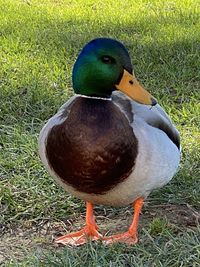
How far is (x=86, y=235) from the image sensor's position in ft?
10.5

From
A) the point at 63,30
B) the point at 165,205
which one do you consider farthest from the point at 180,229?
the point at 63,30

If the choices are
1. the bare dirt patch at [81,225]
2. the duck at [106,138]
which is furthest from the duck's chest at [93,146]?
the bare dirt patch at [81,225]

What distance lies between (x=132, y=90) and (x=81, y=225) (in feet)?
2.67

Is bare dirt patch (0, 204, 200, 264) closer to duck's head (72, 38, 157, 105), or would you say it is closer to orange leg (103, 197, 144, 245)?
orange leg (103, 197, 144, 245)

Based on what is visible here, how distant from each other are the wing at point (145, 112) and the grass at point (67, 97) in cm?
44

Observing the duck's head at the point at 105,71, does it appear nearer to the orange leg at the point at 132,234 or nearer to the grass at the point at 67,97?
the orange leg at the point at 132,234

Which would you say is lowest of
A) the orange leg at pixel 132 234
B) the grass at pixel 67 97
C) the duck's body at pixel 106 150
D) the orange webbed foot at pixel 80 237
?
the grass at pixel 67 97

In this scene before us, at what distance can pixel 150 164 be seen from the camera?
300cm

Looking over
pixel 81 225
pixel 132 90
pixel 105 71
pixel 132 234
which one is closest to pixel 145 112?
pixel 132 90

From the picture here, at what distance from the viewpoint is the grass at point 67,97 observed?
304 cm

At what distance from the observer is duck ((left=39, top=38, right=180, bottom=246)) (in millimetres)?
2877

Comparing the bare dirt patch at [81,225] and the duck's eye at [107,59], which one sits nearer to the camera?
the duck's eye at [107,59]

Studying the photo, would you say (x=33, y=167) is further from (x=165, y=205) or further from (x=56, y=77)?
(x=56, y=77)

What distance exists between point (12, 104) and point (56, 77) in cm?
66
